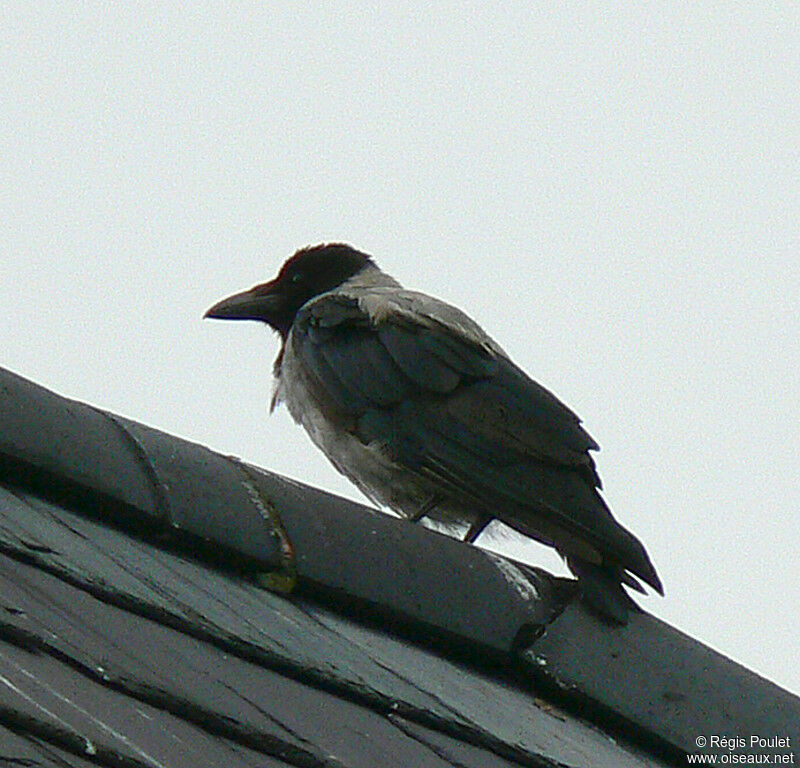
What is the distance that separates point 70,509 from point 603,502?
6.73 feet

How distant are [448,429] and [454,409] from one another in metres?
0.06

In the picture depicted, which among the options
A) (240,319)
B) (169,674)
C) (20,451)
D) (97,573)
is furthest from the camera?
(240,319)

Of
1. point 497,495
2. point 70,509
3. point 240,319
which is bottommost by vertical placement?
point 70,509

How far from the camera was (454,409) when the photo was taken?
4.87 m

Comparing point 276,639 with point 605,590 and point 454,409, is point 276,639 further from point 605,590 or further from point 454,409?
point 454,409

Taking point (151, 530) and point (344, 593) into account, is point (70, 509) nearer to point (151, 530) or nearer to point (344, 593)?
point (151, 530)

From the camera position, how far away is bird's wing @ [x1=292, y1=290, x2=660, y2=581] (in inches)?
177

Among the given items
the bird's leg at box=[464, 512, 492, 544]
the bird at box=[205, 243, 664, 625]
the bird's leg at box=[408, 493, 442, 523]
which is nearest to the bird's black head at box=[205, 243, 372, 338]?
the bird at box=[205, 243, 664, 625]

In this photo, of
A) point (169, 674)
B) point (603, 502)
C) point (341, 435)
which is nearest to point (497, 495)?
point (603, 502)

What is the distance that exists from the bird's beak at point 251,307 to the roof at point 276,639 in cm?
352

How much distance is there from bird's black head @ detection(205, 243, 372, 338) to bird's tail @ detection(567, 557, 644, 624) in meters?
3.08

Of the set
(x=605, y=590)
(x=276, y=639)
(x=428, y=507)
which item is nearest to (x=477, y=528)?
(x=428, y=507)

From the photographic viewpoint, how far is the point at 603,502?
448 centimetres

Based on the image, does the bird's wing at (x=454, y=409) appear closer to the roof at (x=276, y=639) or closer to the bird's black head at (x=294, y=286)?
the roof at (x=276, y=639)
